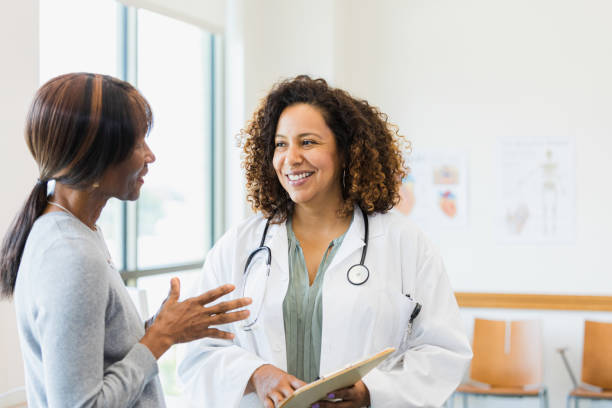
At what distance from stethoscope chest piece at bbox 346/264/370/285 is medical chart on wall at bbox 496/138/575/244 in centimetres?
268

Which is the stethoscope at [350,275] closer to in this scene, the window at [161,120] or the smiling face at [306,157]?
Result: the smiling face at [306,157]

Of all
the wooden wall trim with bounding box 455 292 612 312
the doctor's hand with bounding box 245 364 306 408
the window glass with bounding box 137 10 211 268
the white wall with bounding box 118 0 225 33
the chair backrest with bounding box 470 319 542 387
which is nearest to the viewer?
the doctor's hand with bounding box 245 364 306 408

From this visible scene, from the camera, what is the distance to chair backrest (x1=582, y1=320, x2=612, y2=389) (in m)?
3.58

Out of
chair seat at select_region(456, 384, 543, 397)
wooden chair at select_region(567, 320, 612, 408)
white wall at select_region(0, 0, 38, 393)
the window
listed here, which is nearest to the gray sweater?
white wall at select_region(0, 0, 38, 393)

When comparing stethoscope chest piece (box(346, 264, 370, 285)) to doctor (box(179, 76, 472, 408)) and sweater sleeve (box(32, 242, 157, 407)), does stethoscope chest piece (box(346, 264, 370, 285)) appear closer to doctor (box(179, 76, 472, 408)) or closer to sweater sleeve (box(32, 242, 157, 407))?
doctor (box(179, 76, 472, 408))

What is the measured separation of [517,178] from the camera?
13.4 ft

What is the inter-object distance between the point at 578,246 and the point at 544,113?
914mm

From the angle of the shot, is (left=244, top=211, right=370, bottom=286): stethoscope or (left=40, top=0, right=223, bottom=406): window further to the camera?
(left=40, top=0, right=223, bottom=406): window

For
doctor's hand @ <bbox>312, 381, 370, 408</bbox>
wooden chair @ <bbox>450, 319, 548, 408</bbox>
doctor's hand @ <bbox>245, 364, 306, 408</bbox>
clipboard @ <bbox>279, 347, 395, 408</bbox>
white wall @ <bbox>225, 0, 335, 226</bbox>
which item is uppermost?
white wall @ <bbox>225, 0, 335, 226</bbox>

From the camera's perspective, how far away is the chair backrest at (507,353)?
12.0 feet

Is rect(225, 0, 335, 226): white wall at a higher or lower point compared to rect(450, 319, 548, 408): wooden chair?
higher

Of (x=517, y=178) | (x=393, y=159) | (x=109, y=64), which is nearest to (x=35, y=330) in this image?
(x=393, y=159)

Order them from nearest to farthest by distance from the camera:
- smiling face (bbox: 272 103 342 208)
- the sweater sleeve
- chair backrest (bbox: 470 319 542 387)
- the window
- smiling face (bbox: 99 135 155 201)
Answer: the sweater sleeve
smiling face (bbox: 99 135 155 201)
smiling face (bbox: 272 103 342 208)
the window
chair backrest (bbox: 470 319 542 387)

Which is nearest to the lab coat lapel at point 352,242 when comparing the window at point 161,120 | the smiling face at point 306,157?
the smiling face at point 306,157
